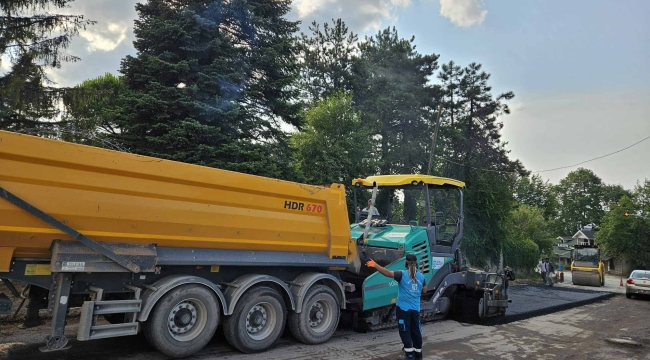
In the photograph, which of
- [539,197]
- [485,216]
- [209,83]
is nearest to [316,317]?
[209,83]

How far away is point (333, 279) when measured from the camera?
612 centimetres

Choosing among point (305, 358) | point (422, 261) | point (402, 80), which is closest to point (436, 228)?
point (422, 261)

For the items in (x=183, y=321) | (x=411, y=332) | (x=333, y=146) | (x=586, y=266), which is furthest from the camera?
(x=586, y=266)

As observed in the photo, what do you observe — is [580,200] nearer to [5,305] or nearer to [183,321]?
[183,321]

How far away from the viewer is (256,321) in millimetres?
5391

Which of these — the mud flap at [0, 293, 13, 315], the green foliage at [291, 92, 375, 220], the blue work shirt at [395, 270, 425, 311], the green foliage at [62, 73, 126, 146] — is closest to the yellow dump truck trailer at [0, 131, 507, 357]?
the mud flap at [0, 293, 13, 315]

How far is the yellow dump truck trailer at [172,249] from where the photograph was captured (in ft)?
13.1

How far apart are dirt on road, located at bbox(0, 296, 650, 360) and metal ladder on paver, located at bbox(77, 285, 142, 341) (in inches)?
28.1

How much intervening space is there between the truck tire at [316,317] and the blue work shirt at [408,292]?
1.06 meters

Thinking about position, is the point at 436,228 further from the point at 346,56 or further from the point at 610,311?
the point at 346,56

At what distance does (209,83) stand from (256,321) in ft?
28.1

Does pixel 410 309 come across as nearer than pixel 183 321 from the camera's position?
No

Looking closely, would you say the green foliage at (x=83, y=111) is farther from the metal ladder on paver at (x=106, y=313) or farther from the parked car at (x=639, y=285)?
the parked car at (x=639, y=285)

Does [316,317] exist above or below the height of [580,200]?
below
